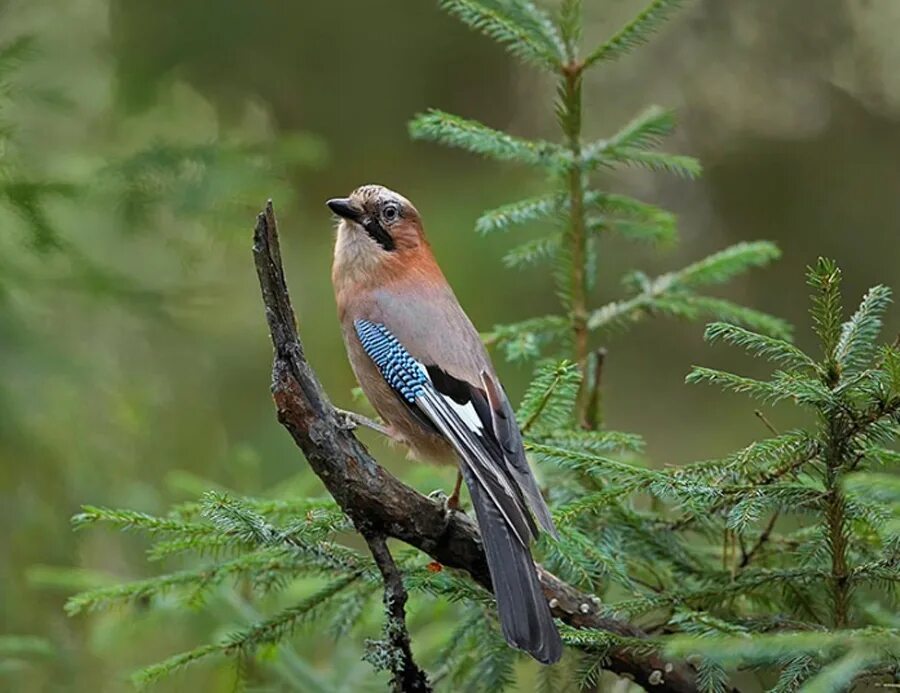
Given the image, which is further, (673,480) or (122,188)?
(122,188)

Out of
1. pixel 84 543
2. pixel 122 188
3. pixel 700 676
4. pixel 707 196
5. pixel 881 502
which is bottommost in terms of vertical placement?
pixel 700 676

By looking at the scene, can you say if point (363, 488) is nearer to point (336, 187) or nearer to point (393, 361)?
point (393, 361)

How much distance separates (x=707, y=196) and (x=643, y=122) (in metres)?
4.86

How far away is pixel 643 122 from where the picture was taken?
14.9ft

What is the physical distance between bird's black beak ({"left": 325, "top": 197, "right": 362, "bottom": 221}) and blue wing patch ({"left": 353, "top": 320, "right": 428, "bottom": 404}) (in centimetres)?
54

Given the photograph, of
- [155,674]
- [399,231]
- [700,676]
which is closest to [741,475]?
[700,676]

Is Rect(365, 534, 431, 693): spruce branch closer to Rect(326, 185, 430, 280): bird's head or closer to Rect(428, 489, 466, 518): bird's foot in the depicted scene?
Rect(428, 489, 466, 518): bird's foot

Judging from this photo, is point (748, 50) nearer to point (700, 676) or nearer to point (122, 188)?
point (122, 188)

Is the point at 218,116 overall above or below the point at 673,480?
above

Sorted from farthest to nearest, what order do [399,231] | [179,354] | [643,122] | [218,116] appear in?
1. [218,116]
2. [179,354]
3. [399,231]
4. [643,122]

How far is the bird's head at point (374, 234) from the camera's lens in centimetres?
488

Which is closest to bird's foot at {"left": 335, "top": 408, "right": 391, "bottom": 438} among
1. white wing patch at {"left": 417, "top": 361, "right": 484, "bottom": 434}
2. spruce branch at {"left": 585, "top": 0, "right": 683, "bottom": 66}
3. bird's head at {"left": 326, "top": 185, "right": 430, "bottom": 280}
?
white wing patch at {"left": 417, "top": 361, "right": 484, "bottom": 434}

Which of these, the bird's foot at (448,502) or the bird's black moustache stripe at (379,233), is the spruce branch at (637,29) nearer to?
the bird's black moustache stripe at (379,233)

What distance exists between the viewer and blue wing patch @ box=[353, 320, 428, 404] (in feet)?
14.0
